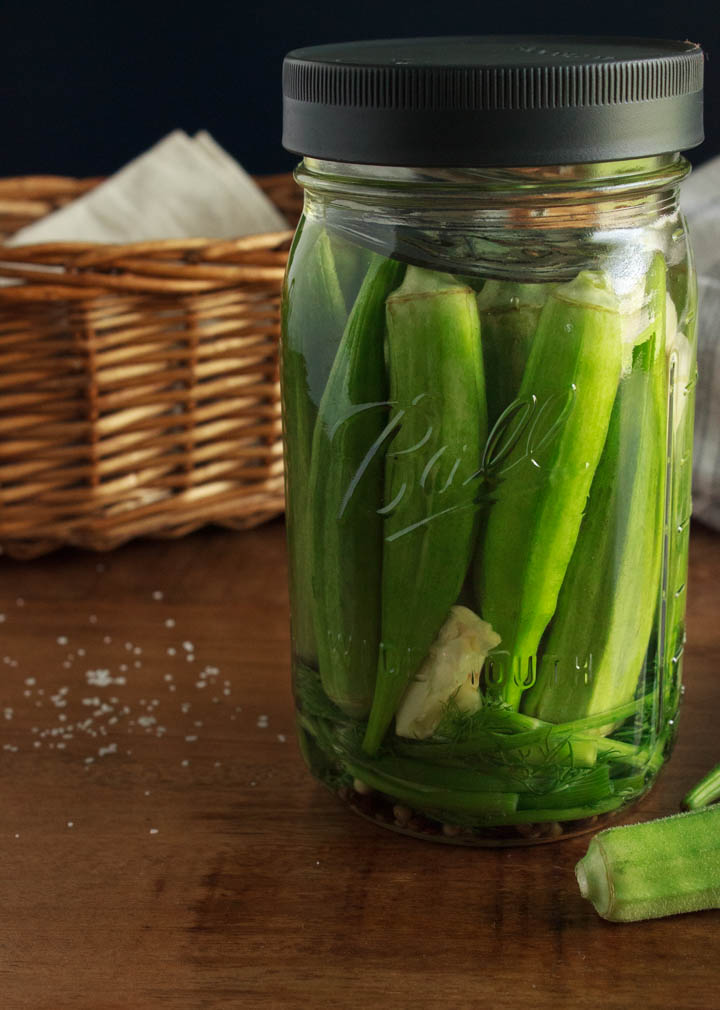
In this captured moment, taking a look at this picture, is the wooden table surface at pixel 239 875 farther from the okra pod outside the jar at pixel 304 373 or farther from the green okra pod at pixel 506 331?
the green okra pod at pixel 506 331

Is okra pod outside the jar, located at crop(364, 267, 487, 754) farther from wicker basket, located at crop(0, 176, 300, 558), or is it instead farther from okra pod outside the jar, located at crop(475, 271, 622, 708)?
wicker basket, located at crop(0, 176, 300, 558)

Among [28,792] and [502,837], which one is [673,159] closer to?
[502,837]

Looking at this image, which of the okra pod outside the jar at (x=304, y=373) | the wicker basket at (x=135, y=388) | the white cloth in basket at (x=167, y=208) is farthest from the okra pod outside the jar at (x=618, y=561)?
the white cloth in basket at (x=167, y=208)

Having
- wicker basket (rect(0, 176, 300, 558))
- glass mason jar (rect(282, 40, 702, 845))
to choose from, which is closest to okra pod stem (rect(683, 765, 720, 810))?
glass mason jar (rect(282, 40, 702, 845))

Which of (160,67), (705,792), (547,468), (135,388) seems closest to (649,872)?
(705,792)

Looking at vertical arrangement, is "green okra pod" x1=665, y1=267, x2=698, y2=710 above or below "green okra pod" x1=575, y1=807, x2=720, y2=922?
above

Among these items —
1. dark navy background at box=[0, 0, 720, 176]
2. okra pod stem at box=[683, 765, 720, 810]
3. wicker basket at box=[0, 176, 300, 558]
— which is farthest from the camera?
dark navy background at box=[0, 0, 720, 176]

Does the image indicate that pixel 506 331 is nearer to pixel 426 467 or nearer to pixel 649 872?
pixel 426 467
